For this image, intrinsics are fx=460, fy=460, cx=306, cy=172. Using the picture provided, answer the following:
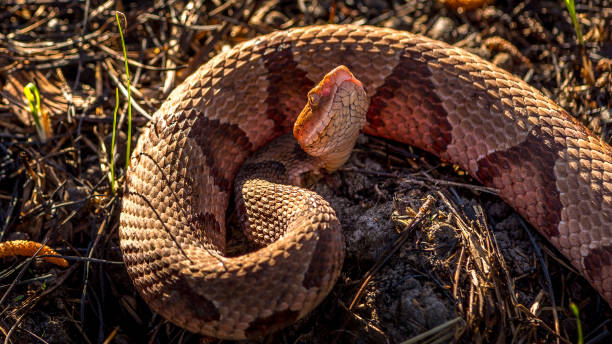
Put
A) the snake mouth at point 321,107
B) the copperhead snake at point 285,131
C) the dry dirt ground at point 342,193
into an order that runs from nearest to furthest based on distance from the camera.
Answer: the copperhead snake at point 285,131 < the dry dirt ground at point 342,193 < the snake mouth at point 321,107

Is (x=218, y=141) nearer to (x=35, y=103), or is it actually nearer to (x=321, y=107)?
(x=321, y=107)

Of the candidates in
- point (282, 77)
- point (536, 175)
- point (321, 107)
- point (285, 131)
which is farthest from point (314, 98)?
point (536, 175)

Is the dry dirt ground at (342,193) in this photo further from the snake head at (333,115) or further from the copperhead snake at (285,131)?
the snake head at (333,115)

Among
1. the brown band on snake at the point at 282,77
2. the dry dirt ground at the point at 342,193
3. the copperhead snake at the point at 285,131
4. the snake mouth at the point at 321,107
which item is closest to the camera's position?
the copperhead snake at the point at 285,131

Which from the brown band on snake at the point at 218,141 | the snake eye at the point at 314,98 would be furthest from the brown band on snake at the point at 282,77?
the snake eye at the point at 314,98

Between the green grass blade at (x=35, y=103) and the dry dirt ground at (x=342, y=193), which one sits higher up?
the green grass blade at (x=35, y=103)

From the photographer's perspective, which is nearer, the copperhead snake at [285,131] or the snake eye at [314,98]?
the copperhead snake at [285,131]

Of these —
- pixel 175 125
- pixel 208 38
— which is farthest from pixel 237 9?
pixel 175 125

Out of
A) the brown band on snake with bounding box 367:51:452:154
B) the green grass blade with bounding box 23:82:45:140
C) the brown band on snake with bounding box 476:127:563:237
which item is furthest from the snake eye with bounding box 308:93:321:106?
the green grass blade with bounding box 23:82:45:140
